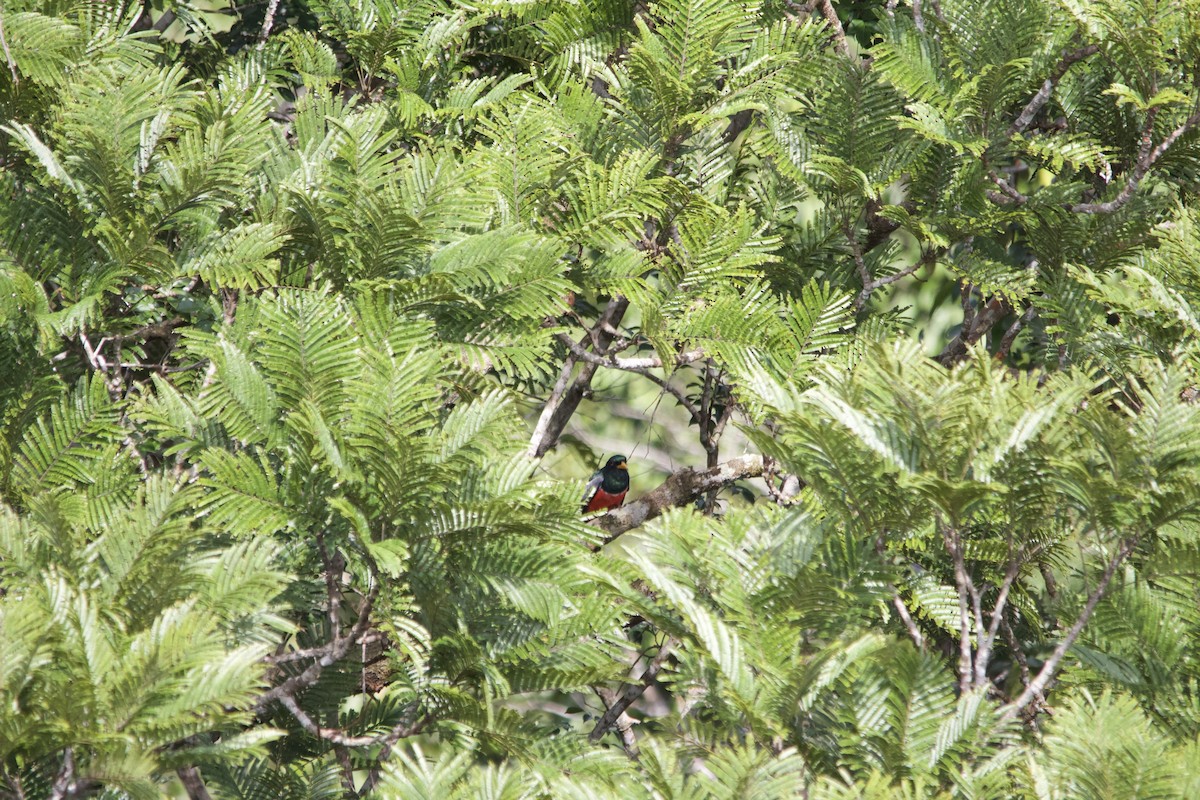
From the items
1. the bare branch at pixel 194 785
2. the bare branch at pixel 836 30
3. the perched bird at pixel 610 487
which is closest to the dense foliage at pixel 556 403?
the bare branch at pixel 194 785

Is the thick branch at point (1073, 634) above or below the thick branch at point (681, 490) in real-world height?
above

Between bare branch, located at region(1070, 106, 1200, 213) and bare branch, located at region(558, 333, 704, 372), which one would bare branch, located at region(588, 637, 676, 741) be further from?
bare branch, located at region(1070, 106, 1200, 213)

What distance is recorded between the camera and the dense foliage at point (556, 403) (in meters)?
1.60

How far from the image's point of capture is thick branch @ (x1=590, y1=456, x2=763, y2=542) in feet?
10.5

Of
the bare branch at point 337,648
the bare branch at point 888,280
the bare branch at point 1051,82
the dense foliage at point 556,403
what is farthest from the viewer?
the bare branch at point 888,280

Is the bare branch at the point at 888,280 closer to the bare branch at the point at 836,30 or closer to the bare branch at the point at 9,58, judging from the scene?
the bare branch at the point at 836,30

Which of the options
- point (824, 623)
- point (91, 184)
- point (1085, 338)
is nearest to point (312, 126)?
point (91, 184)

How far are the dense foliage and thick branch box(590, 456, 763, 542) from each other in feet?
0.15

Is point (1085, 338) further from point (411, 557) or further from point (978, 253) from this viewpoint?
point (411, 557)

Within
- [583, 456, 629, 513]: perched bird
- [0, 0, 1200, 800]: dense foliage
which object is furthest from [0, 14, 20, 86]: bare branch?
[583, 456, 629, 513]: perched bird

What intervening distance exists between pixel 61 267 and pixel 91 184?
0.18 m

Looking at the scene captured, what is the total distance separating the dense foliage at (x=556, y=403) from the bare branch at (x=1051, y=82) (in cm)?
1

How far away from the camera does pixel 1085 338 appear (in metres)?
2.40

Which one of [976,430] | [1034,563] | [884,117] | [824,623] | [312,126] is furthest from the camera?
[884,117]
